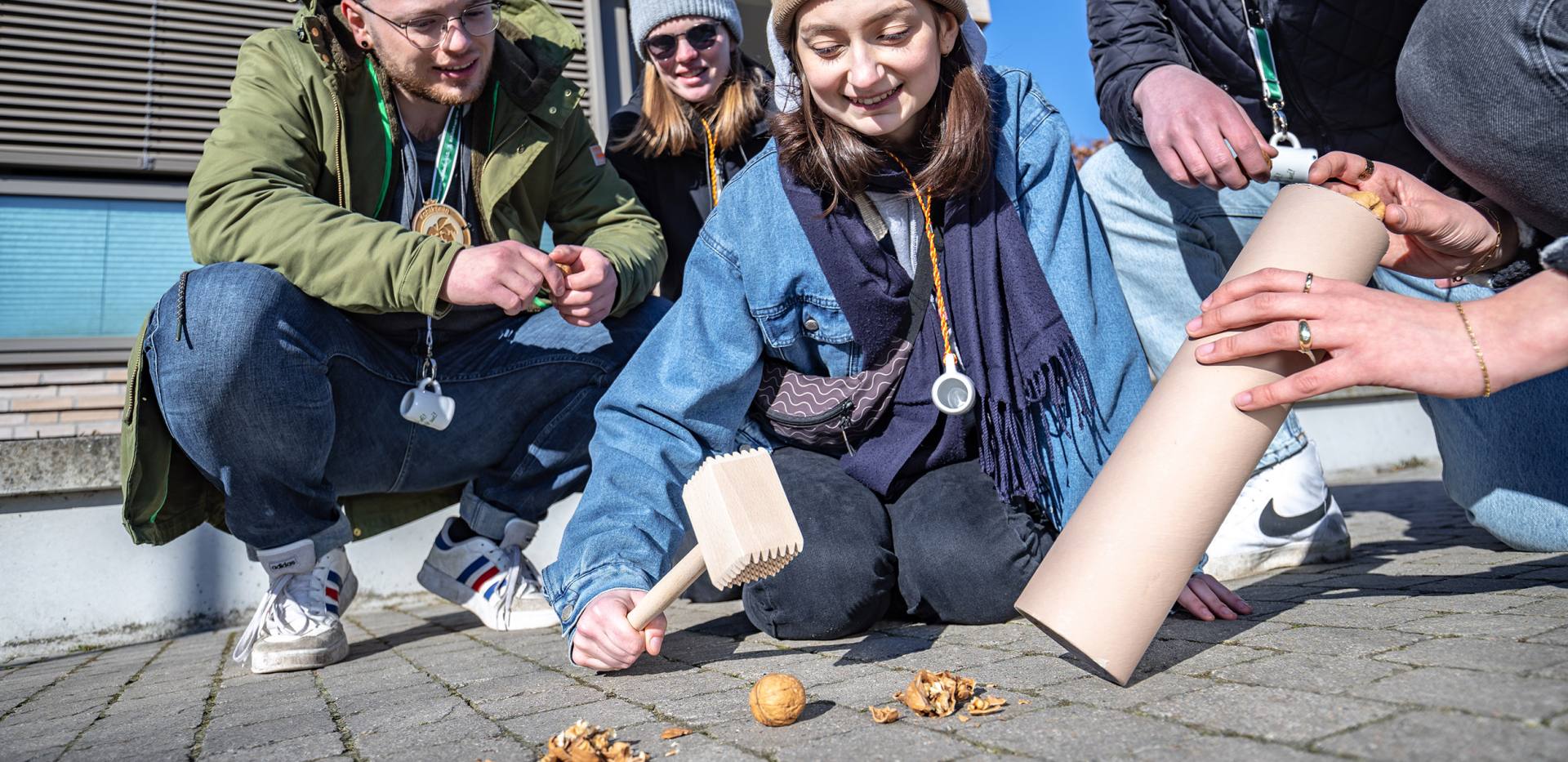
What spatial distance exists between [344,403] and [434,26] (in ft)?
3.38

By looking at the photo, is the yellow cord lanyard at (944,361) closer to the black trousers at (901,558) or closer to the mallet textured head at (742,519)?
the black trousers at (901,558)

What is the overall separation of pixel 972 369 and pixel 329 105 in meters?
1.80

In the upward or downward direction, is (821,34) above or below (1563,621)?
above

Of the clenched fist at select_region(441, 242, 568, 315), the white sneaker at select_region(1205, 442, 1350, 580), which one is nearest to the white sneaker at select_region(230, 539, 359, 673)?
the clenched fist at select_region(441, 242, 568, 315)

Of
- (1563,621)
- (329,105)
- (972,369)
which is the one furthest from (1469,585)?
(329,105)

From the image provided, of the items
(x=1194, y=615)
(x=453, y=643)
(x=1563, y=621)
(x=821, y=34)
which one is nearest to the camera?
(x=1563, y=621)

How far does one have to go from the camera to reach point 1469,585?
213 centimetres

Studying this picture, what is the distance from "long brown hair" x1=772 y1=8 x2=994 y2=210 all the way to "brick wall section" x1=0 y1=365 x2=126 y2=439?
11.5ft

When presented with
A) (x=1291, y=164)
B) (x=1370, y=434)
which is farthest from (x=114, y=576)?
(x=1370, y=434)

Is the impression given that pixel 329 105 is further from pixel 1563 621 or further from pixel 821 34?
pixel 1563 621

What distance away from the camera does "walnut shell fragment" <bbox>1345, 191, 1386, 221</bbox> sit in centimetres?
170

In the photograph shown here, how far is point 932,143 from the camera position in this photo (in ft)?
7.67

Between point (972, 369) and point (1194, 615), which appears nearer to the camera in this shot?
point (1194, 615)

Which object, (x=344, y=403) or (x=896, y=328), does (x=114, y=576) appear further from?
(x=896, y=328)
